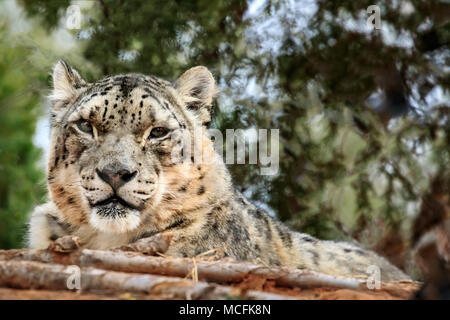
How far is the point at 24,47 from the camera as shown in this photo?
8039 mm

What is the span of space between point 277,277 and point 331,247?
9.91 feet

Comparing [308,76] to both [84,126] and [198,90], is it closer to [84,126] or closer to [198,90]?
[198,90]

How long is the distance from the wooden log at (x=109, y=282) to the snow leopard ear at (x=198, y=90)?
8.72 ft

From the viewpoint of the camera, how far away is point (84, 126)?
516cm

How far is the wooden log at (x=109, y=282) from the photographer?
10.9ft

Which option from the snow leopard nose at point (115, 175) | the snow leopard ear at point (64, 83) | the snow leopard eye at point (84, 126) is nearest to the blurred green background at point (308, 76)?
the snow leopard ear at point (64, 83)

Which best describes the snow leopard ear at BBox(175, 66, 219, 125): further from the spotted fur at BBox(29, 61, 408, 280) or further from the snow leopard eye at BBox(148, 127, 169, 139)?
the snow leopard eye at BBox(148, 127, 169, 139)

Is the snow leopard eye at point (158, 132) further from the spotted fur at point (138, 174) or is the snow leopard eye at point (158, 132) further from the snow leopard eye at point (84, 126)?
the snow leopard eye at point (84, 126)

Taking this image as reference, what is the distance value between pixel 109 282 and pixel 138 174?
146 centimetres

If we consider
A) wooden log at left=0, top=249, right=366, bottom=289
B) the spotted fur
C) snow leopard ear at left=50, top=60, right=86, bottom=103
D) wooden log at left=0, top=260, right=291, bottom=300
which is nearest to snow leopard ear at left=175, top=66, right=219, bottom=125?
the spotted fur

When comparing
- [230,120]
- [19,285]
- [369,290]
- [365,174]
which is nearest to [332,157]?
[365,174]

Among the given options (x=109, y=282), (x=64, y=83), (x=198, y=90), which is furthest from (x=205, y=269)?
(x=64, y=83)

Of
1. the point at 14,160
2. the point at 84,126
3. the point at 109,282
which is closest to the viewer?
the point at 109,282

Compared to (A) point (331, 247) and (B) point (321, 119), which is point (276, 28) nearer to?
(B) point (321, 119)
